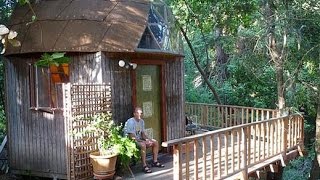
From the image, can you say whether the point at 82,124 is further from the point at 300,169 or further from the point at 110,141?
the point at 300,169

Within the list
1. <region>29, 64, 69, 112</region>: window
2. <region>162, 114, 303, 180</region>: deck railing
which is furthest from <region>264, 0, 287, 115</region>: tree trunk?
<region>29, 64, 69, 112</region>: window

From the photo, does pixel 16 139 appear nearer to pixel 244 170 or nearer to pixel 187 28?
pixel 244 170

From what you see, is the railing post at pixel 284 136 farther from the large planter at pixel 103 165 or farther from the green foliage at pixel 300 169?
the green foliage at pixel 300 169

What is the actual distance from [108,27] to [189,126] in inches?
159

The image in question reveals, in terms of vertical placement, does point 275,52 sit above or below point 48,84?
above

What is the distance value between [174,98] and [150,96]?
779 millimetres

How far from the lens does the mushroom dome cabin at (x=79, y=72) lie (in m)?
6.99

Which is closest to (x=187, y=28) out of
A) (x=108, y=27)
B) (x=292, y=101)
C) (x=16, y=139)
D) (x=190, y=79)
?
(x=190, y=79)

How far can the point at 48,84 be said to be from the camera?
23.9 ft

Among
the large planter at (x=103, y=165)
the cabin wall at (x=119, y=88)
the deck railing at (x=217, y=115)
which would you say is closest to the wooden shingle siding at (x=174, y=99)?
the cabin wall at (x=119, y=88)

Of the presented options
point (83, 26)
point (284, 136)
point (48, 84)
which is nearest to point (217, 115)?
point (284, 136)

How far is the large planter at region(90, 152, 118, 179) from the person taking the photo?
20.0 ft

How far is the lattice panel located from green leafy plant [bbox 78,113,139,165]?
0.16m

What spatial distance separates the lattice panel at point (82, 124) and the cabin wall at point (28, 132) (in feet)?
2.52
